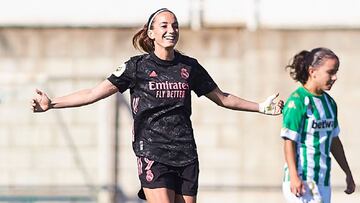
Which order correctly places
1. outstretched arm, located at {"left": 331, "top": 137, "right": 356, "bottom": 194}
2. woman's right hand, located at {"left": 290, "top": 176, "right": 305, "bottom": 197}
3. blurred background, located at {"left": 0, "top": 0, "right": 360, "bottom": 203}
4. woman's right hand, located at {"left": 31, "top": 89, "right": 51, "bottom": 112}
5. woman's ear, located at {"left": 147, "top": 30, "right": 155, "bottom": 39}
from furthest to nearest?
blurred background, located at {"left": 0, "top": 0, "right": 360, "bottom": 203}
outstretched arm, located at {"left": 331, "top": 137, "right": 356, "bottom": 194}
woman's ear, located at {"left": 147, "top": 30, "right": 155, "bottom": 39}
woman's right hand, located at {"left": 31, "top": 89, "right": 51, "bottom": 112}
woman's right hand, located at {"left": 290, "top": 176, "right": 305, "bottom": 197}

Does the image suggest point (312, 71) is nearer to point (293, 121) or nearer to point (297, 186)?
point (293, 121)

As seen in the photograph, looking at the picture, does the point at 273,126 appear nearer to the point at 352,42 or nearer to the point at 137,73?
the point at 352,42

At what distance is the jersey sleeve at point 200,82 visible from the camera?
21.8 ft

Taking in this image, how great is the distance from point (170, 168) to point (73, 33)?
3.92 m

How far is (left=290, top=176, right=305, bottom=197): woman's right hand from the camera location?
20.9 feet

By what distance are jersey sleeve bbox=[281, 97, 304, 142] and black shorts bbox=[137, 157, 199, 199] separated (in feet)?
1.98

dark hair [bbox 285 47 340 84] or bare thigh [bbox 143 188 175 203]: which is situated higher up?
dark hair [bbox 285 47 340 84]

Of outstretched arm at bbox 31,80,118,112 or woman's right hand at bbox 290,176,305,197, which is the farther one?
outstretched arm at bbox 31,80,118,112

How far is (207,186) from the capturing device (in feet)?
33.4

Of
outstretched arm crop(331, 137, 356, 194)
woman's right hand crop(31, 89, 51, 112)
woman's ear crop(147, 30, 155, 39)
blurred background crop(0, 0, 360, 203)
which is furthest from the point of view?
blurred background crop(0, 0, 360, 203)

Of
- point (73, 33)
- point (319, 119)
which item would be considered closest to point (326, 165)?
point (319, 119)

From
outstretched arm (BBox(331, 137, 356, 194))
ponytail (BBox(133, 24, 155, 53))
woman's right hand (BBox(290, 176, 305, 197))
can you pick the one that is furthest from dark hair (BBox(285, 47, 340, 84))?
ponytail (BBox(133, 24, 155, 53))

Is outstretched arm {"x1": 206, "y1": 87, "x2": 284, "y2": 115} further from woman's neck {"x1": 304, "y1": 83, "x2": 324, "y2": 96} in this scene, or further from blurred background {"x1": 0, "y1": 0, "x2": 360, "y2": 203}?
blurred background {"x1": 0, "y1": 0, "x2": 360, "y2": 203}

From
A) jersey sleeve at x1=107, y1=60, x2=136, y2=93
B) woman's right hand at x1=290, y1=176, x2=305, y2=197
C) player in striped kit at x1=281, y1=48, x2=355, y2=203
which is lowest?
woman's right hand at x1=290, y1=176, x2=305, y2=197
